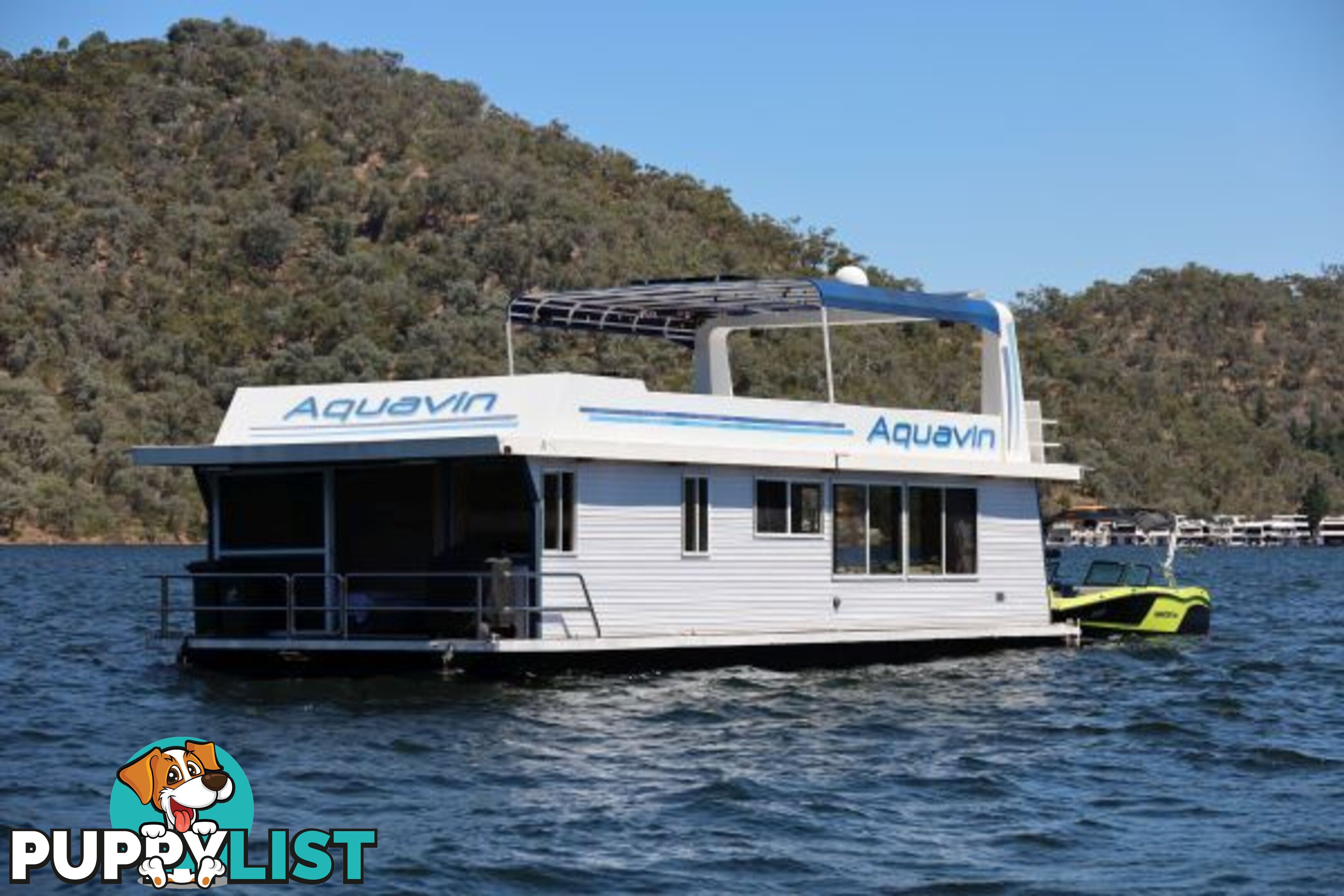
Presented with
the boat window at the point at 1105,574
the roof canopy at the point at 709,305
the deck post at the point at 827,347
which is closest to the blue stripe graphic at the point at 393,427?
the roof canopy at the point at 709,305

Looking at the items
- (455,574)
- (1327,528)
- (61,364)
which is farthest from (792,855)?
(1327,528)

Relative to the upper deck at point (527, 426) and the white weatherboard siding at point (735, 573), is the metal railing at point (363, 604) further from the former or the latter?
the upper deck at point (527, 426)

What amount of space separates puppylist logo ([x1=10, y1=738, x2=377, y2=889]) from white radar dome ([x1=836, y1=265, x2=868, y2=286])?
14.0 metres

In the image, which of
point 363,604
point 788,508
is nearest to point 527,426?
point 363,604

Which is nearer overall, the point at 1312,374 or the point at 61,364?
Result: the point at 61,364

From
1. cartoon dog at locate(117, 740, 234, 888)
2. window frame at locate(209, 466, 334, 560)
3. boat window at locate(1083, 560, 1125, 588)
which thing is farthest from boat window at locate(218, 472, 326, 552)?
boat window at locate(1083, 560, 1125, 588)

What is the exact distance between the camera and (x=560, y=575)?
24594 millimetres

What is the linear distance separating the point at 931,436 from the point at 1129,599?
6026 millimetres

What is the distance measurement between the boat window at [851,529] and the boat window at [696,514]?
7.06 ft

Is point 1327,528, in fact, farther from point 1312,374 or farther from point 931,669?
point 931,669

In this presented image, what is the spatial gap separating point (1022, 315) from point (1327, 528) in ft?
130

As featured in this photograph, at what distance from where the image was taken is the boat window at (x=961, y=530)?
29.7 meters

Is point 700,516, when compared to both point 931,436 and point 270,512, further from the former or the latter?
point 270,512

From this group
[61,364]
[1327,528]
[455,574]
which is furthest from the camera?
[1327,528]
